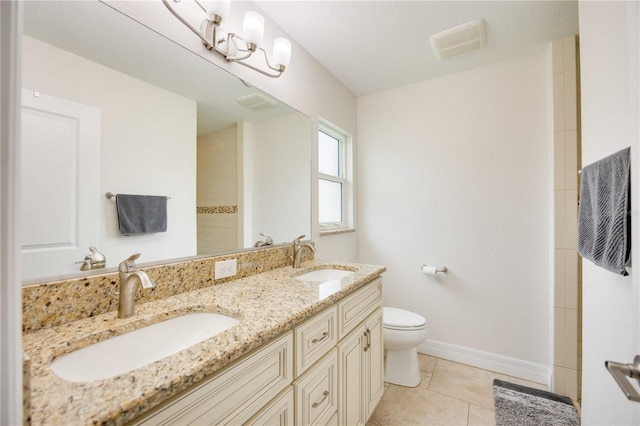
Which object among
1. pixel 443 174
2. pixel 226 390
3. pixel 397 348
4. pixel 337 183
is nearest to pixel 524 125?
pixel 443 174

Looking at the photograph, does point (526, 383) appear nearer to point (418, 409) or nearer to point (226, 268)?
point (418, 409)

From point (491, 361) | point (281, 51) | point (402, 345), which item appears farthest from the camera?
point (491, 361)

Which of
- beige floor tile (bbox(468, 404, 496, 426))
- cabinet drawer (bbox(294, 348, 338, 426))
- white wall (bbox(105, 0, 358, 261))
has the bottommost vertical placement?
beige floor tile (bbox(468, 404, 496, 426))

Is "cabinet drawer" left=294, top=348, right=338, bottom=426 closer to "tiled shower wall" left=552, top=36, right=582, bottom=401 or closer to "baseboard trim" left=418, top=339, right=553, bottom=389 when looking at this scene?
"baseboard trim" left=418, top=339, right=553, bottom=389

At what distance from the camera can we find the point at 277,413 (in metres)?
0.82

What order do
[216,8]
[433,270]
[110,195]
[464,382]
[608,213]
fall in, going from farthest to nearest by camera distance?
[433,270] → [464,382] → [216,8] → [110,195] → [608,213]

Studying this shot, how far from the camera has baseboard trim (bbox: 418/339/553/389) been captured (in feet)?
6.37

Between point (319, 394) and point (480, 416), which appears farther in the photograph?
point (480, 416)

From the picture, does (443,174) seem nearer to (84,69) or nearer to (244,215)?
(244,215)

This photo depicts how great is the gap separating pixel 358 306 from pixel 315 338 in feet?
1.31

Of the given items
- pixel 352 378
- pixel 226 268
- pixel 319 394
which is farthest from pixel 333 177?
pixel 319 394

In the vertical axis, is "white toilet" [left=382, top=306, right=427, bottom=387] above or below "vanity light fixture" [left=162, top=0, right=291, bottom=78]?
below

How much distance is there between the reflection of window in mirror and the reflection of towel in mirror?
1.29 meters

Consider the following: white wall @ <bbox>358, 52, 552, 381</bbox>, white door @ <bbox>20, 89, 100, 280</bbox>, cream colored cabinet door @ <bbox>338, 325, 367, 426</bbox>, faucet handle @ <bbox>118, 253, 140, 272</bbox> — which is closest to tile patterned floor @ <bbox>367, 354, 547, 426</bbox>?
white wall @ <bbox>358, 52, 552, 381</bbox>
